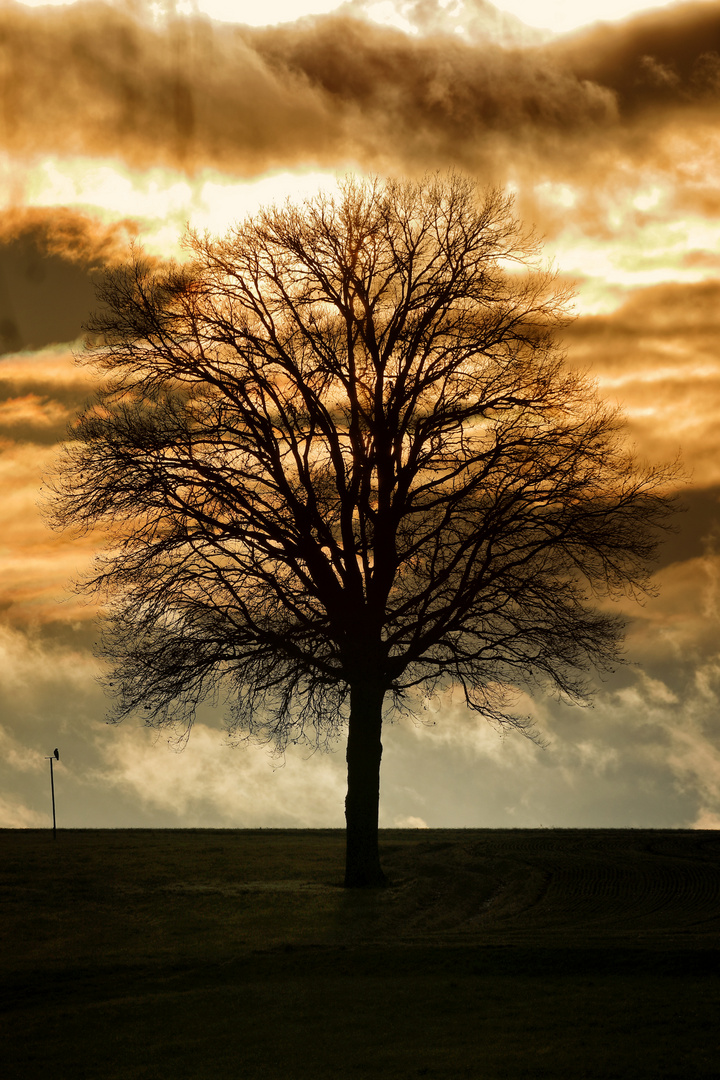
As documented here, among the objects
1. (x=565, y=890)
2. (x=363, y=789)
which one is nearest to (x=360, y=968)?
(x=363, y=789)

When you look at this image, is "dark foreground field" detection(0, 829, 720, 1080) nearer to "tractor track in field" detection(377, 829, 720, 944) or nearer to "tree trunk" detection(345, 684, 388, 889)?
"tractor track in field" detection(377, 829, 720, 944)

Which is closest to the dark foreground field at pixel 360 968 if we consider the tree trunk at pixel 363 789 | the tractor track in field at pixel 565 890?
the tractor track in field at pixel 565 890

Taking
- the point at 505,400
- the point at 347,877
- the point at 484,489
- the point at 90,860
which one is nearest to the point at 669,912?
the point at 347,877

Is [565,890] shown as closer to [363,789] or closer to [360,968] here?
[363,789]

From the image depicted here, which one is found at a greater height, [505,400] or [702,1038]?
[505,400]

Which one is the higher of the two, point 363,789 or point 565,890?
point 363,789

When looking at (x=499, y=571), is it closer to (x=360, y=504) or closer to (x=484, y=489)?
(x=484, y=489)

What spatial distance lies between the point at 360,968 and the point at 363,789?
6831 millimetres

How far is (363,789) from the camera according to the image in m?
19.0

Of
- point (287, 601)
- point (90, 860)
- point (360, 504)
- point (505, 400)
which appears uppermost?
point (505, 400)

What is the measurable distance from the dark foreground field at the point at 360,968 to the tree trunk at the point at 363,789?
70 cm

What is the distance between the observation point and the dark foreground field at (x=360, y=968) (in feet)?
29.1

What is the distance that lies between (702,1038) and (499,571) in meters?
11.2

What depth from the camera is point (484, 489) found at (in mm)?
19781
